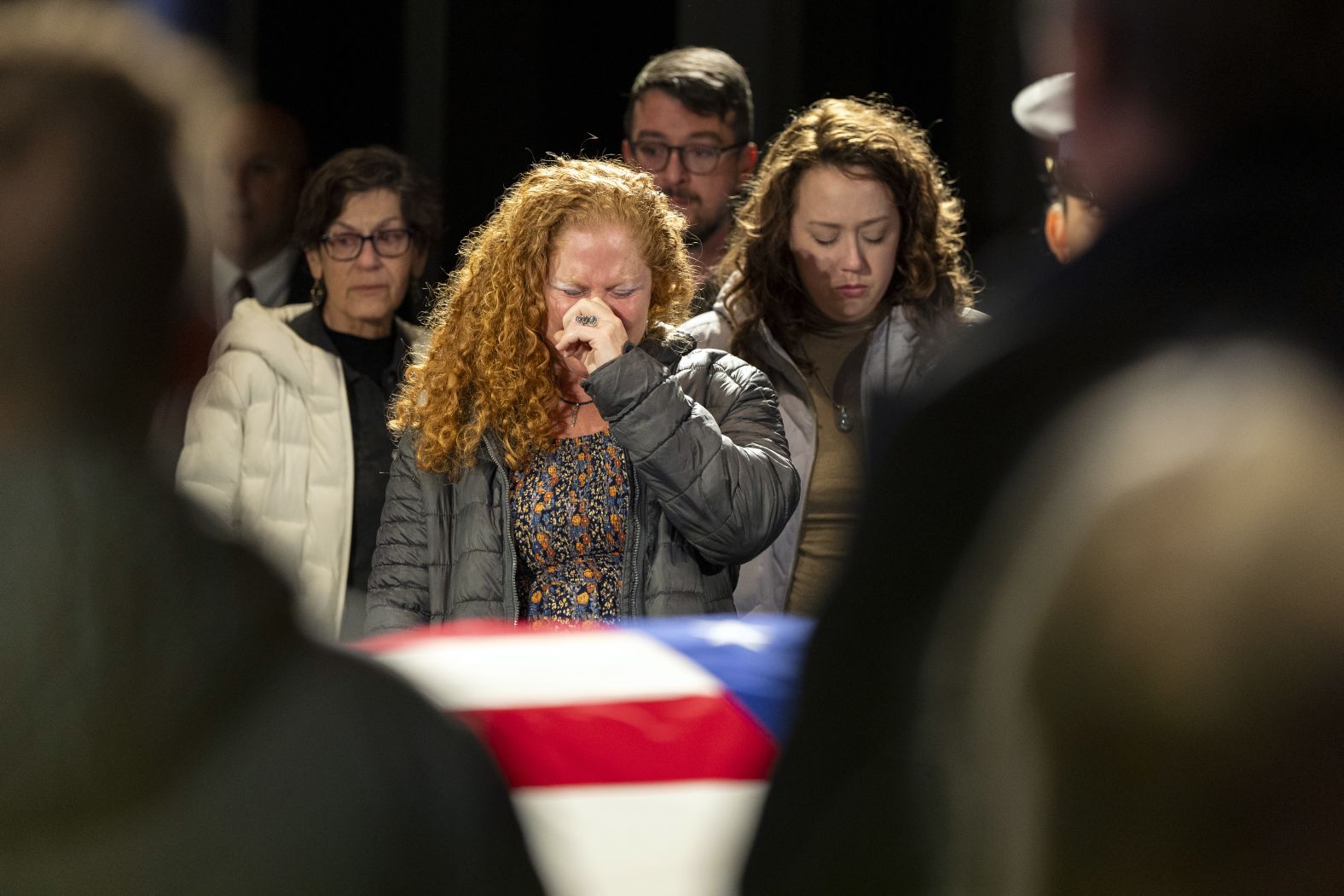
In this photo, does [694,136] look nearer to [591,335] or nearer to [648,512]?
[591,335]

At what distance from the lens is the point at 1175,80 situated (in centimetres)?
89

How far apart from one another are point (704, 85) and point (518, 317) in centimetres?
109

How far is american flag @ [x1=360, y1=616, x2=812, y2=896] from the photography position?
4.57 ft

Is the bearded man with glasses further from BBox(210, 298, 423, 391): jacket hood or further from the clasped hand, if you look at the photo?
the clasped hand

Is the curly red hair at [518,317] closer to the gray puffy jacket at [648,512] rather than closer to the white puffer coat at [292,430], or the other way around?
the gray puffy jacket at [648,512]

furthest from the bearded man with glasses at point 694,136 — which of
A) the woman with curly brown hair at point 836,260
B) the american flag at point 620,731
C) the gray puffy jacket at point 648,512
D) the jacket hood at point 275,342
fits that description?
the american flag at point 620,731

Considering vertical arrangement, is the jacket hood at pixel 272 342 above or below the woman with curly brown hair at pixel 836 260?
below

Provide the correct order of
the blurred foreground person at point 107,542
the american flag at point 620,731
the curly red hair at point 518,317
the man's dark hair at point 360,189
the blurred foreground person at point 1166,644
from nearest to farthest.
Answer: the blurred foreground person at point 1166,644, the blurred foreground person at point 107,542, the american flag at point 620,731, the curly red hair at point 518,317, the man's dark hair at point 360,189

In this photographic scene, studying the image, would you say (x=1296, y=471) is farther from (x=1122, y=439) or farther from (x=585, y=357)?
(x=585, y=357)

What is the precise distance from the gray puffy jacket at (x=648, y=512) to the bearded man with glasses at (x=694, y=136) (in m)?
0.98

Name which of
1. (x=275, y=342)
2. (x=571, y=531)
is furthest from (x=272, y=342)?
(x=571, y=531)

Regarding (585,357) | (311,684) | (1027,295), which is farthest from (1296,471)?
(585,357)

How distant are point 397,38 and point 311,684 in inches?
159

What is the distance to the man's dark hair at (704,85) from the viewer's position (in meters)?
3.54
